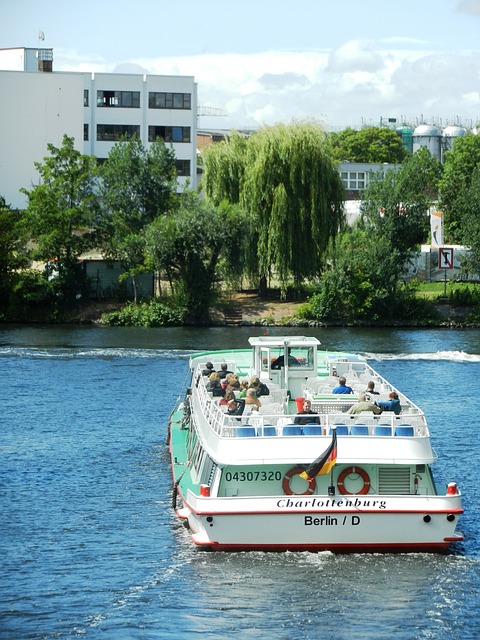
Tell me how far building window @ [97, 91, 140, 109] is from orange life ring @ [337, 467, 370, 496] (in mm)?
83800

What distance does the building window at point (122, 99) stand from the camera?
10769cm

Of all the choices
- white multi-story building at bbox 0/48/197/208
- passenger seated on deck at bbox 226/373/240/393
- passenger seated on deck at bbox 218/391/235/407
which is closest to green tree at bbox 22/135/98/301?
white multi-story building at bbox 0/48/197/208

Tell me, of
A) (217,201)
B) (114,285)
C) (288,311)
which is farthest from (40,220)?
(288,311)

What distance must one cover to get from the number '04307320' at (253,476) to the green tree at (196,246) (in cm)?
5489

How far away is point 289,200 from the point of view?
84.3 meters

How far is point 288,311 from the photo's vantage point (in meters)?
83.9

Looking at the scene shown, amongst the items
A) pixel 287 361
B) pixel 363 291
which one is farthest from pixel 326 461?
pixel 363 291

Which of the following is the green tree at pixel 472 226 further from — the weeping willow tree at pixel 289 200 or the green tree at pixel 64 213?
the green tree at pixel 64 213

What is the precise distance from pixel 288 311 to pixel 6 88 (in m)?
36.7

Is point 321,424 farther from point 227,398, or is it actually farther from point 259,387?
point 259,387

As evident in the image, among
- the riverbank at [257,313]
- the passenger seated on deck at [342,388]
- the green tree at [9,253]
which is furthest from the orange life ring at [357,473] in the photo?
the green tree at [9,253]

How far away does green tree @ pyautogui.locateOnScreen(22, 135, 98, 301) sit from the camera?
8538cm

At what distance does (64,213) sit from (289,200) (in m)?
16.1

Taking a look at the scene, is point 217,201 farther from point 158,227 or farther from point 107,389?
point 107,389
